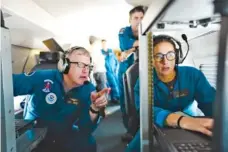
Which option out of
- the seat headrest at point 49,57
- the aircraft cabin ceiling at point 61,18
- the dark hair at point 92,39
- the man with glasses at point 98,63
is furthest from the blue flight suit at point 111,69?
the seat headrest at point 49,57

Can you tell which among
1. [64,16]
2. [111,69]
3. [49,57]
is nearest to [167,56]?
[49,57]

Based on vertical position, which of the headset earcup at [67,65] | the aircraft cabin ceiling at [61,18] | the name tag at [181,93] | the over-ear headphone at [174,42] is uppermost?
the aircraft cabin ceiling at [61,18]

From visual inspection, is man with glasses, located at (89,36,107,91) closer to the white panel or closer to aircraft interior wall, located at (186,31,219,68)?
aircraft interior wall, located at (186,31,219,68)

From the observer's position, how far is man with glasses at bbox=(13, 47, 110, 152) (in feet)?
5.71

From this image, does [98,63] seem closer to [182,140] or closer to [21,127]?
[21,127]

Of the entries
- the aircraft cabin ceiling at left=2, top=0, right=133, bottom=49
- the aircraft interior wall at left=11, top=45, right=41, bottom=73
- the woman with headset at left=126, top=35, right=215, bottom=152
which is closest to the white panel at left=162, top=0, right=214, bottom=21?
the woman with headset at left=126, top=35, right=215, bottom=152

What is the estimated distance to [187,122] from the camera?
3.02 ft

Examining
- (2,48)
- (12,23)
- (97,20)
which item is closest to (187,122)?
(2,48)

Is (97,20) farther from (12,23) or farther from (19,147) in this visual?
(19,147)

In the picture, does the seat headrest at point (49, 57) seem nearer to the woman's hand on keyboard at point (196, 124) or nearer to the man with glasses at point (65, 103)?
the man with glasses at point (65, 103)

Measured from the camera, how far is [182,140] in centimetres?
78

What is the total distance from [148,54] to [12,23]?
72.1 inches

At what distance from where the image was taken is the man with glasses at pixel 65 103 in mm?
1741

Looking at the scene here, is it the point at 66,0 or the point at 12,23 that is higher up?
the point at 66,0
